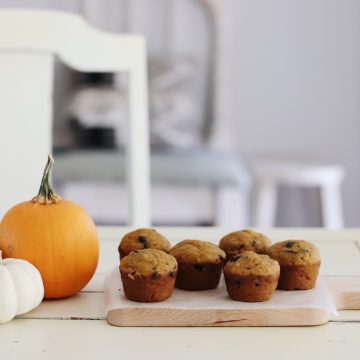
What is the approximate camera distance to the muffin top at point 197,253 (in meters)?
0.84

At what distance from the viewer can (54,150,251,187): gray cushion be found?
269 cm

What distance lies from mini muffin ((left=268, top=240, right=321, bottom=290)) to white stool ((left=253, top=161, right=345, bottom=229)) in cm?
216

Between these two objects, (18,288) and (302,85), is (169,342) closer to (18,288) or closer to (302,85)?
(18,288)

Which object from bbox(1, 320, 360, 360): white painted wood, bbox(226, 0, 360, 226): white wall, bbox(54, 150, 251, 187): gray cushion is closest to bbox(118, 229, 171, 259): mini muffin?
bbox(1, 320, 360, 360): white painted wood

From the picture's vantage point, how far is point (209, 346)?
2.43ft

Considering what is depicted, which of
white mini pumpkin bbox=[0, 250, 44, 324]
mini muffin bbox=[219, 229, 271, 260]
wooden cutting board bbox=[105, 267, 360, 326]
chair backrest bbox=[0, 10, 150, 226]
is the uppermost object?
chair backrest bbox=[0, 10, 150, 226]

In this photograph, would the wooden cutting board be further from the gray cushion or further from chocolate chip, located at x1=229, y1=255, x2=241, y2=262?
the gray cushion

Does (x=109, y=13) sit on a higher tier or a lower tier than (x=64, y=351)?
higher

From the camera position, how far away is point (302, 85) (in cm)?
344

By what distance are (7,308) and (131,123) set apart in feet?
2.64

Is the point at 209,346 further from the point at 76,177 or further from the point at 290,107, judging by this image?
the point at 290,107

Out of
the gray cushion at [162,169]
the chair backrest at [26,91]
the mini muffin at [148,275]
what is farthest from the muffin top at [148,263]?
the gray cushion at [162,169]

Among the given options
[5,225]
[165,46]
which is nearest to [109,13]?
[165,46]

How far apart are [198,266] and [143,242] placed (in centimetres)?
8
